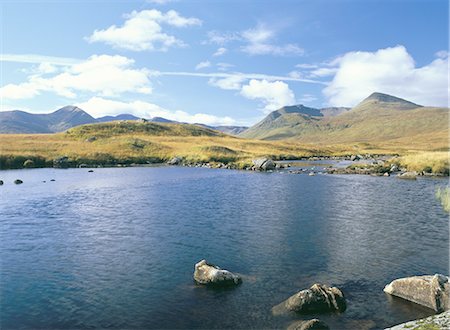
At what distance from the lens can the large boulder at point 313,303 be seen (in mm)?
18516

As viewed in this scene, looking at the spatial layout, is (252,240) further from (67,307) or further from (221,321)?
(67,307)

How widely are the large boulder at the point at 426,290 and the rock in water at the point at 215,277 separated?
28.9ft

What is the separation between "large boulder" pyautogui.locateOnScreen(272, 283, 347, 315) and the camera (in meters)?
18.5

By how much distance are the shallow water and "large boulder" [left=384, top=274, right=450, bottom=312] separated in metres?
0.52

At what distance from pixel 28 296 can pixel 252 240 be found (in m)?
17.0

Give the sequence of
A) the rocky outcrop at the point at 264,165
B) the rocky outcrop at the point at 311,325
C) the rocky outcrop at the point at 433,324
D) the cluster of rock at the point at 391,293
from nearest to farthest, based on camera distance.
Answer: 1. the rocky outcrop at the point at 433,324
2. the rocky outcrop at the point at 311,325
3. the cluster of rock at the point at 391,293
4. the rocky outcrop at the point at 264,165

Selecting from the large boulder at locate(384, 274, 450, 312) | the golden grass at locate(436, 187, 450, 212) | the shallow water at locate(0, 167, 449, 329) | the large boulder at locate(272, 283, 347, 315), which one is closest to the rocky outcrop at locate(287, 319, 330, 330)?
the shallow water at locate(0, 167, 449, 329)

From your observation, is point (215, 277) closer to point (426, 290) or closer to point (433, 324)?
point (426, 290)

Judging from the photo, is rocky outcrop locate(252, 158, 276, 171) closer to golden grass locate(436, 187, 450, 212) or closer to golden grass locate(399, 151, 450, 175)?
golden grass locate(399, 151, 450, 175)

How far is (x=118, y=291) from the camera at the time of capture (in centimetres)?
2095

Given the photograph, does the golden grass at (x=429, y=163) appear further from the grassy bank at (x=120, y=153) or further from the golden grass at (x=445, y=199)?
the golden grass at (x=445, y=199)

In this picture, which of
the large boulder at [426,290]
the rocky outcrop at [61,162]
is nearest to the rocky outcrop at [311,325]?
the large boulder at [426,290]

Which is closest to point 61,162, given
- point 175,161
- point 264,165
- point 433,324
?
point 175,161

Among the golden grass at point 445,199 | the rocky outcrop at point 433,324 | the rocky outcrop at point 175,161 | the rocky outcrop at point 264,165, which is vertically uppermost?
the rocky outcrop at point 175,161
